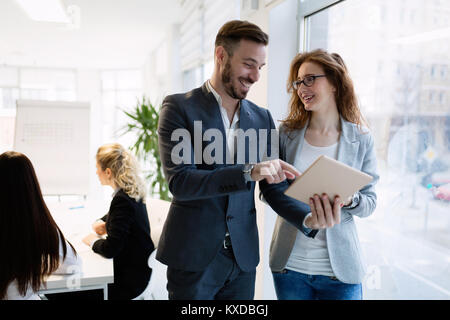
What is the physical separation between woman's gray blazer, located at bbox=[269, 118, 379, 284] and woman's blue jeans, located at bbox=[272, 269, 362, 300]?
38mm

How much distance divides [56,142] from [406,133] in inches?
147

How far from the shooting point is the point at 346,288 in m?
1.38

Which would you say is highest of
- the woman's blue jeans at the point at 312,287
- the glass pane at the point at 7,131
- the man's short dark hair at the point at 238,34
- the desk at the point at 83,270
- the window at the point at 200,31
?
the window at the point at 200,31

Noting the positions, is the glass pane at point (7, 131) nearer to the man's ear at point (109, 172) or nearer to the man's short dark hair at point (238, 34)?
the man's ear at point (109, 172)

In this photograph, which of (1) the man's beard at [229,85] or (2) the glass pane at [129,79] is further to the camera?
(2) the glass pane at [129,79]

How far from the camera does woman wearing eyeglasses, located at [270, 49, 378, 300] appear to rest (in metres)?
1.37

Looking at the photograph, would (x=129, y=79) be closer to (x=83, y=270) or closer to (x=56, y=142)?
(x=56, y=142)

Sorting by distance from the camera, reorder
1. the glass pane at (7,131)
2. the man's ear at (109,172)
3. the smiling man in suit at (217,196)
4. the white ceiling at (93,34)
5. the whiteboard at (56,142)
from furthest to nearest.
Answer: the white ceiling at (93,34)
the glass pane at (7,131)
the whiteboard at (56,142)
the man's ear at (109,172)
the smiling man in suit at (217,196)

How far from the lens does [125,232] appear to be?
2051mm

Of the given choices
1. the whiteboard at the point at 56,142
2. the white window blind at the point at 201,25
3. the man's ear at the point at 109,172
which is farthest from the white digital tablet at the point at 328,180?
the whiteboard at the point at 56,142

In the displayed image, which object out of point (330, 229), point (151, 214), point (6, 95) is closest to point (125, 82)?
point (6, 95)

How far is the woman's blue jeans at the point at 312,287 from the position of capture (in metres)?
1.38

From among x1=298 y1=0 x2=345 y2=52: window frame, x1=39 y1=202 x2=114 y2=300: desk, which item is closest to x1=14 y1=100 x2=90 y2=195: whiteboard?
x1=39 y1=202 x2=114 y2=300: desk

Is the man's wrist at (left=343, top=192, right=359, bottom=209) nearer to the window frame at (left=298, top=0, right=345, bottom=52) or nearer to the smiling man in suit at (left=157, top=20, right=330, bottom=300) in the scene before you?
the smiling man in suit at (left=157, top=20, right=330, bottom=300)
